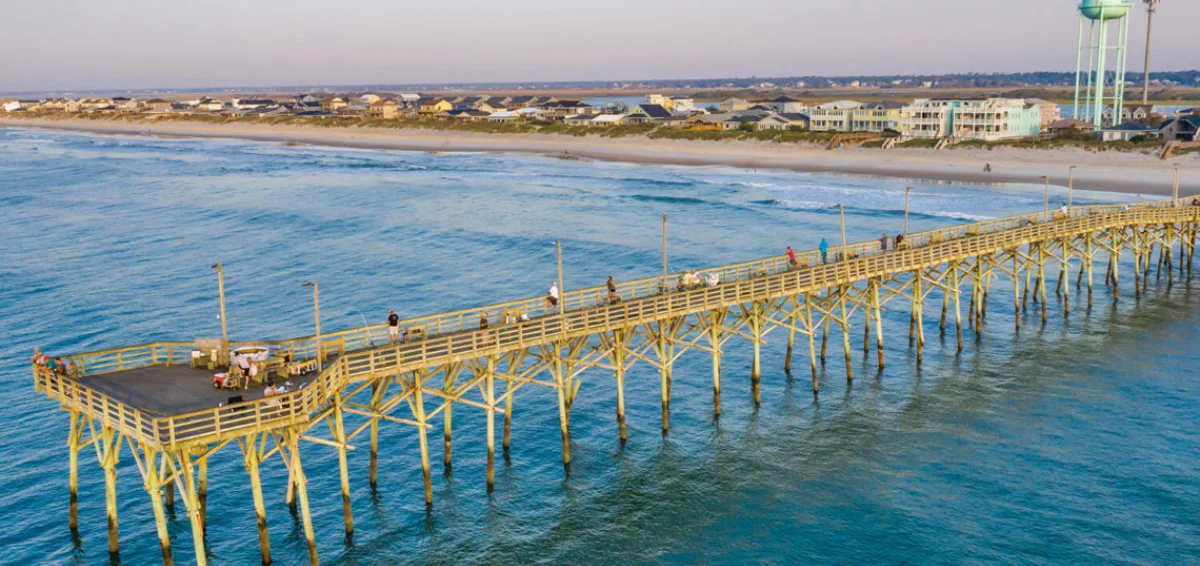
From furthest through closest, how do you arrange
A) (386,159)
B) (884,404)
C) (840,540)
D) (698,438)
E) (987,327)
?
1. (386,159)
2. (987,327)
3. (884,404)
4. (698,438)
5. (840,540)

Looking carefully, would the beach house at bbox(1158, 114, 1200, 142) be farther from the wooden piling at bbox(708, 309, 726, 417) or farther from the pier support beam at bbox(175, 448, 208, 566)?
the pier support beam at bbox(175, 448, 208, 566)

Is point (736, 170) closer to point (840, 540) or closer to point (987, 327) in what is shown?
point (987, 327)

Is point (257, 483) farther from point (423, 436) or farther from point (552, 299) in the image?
point (552, 299)

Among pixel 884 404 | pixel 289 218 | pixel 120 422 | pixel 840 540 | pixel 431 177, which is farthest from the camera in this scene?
pixel 431 177

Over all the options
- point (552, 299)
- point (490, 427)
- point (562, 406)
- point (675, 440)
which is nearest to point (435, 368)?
point (490, 427)

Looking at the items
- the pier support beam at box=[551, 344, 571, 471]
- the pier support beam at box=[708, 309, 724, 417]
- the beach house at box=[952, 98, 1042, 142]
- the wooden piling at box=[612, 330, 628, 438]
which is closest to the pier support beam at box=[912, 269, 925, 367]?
the pier support beam at box=[708, 309, 724, 417]

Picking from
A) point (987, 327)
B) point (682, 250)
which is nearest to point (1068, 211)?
point (987, 327)
